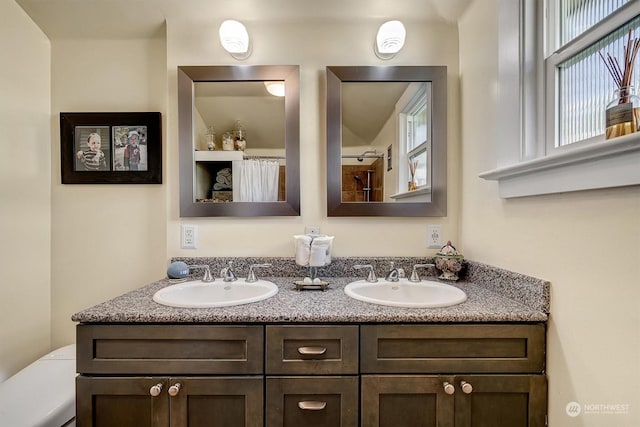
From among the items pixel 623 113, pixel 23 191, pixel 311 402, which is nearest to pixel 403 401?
pixel 311 402

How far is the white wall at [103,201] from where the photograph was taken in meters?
1.52

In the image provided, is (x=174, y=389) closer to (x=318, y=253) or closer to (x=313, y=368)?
(x=313, y=368)

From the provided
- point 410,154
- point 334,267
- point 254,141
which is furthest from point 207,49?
point 334,267

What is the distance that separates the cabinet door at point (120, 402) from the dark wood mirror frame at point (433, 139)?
992mm

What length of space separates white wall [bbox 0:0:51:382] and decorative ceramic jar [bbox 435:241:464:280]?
2.06 meters

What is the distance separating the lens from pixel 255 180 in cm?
146

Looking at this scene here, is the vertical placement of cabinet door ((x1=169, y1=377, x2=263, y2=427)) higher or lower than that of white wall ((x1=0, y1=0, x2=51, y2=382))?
lower

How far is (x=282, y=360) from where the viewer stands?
898 millimetres

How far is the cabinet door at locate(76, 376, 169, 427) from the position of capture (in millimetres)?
895

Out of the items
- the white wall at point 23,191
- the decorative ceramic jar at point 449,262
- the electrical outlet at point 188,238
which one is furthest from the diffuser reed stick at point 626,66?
the white wall at point 23,191

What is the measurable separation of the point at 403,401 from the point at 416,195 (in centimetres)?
93

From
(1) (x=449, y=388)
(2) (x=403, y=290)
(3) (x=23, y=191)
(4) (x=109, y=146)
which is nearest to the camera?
(1) (x=449, y=388)

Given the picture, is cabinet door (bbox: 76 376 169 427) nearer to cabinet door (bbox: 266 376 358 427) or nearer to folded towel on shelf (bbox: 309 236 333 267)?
cabinet door (bbox: 266 376 358 427)

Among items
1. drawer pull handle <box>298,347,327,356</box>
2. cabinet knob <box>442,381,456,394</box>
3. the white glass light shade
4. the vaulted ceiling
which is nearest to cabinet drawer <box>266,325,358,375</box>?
drawer pull handle <box>298,347,327,356</box>
